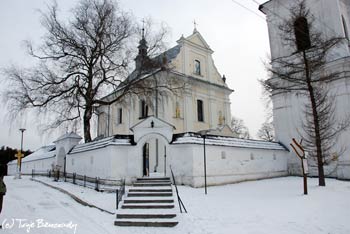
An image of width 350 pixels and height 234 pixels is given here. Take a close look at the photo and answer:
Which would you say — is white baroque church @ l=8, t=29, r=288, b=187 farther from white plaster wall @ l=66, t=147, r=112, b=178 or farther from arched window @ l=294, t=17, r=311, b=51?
arched window @ l=294, t=17, r=311, b=51

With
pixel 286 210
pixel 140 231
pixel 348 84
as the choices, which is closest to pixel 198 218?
pixel 140 231

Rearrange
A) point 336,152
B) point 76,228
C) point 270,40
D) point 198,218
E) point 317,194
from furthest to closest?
point 270,40 → point 336,152 → point 317,194 → point 198,218 → point 76,228

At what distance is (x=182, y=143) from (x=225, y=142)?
10.1ft

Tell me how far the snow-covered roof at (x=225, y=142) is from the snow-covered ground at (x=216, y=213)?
2497 millimetres

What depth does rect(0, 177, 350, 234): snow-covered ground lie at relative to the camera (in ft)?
24.1

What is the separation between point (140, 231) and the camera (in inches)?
295

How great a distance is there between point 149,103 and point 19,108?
897cm

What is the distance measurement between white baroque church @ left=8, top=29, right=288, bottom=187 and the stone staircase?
2.50m

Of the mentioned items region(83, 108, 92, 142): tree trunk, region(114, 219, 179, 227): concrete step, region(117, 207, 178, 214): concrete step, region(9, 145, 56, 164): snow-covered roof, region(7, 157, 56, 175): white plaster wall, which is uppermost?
region(83, 108, 92, 142): tree trunk

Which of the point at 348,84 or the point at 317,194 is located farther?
the point at 348,84

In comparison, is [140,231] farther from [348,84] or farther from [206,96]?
[206,96]

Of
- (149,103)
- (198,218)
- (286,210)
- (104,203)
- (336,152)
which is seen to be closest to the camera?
(198,218)

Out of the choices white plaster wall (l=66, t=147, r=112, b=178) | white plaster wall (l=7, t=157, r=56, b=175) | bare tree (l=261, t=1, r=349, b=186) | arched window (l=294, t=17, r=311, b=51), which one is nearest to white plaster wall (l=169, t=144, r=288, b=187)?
bare tree (l=261, t=1, r=349, b=186)

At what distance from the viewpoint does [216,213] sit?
8.84 metres
